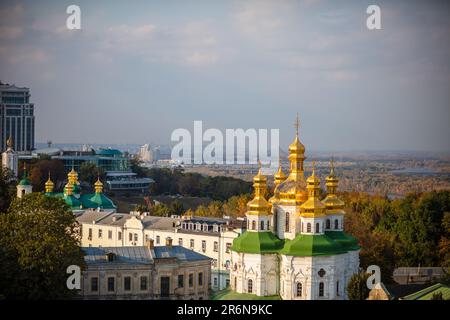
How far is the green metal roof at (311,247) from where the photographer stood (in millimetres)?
20125

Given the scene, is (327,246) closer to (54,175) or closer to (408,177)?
(408,177)

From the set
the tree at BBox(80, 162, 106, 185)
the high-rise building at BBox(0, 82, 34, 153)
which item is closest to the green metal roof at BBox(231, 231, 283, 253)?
the high-rise building at BBox(0, 82, 34, 153)

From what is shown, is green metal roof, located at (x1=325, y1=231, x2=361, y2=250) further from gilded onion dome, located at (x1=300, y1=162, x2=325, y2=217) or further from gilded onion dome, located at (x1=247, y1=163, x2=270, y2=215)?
gilded onion dome, located at (x1=247, y1=163, x2=270, y2=215)

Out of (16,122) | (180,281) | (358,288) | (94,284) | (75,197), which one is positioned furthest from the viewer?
(16,122)

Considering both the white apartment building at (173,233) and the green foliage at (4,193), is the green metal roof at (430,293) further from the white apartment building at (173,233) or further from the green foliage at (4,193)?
the green foliage at (4,193)

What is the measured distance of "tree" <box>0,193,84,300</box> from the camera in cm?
1898

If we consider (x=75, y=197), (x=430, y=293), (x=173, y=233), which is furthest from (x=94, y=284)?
(x=75, y=197)

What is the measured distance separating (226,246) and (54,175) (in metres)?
17.2

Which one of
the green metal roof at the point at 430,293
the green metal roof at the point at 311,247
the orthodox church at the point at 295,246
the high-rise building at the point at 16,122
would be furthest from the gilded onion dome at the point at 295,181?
the high-rise building at the point at 16,122

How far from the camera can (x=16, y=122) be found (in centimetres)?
4350

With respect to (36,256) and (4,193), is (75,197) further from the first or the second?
(36,256)

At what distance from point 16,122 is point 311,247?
25.9 m

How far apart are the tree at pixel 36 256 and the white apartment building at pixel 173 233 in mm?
5909
